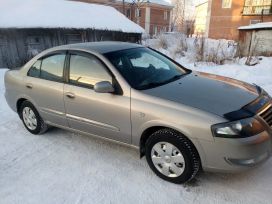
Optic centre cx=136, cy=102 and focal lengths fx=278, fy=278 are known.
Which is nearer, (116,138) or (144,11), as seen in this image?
(116,138)

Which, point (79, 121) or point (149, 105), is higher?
point (149, 105)

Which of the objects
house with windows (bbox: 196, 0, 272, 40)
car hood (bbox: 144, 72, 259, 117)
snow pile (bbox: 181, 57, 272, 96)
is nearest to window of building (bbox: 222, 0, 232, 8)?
house with windows (bbox: 196, 0, 272, 40)

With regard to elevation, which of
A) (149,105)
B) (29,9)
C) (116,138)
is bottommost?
(116,138)

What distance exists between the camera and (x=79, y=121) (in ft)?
13.7

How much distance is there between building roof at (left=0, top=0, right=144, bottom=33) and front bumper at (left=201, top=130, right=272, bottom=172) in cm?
1373

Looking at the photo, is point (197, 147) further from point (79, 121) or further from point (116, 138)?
point (79, 121)

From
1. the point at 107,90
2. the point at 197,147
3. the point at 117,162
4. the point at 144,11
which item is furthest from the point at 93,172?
the point at 144,11

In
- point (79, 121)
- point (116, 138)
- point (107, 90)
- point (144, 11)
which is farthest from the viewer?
point (144, 11)

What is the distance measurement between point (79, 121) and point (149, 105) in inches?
51.5

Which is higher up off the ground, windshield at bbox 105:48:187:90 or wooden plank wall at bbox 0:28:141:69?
windshield at bbox 105:48:187:90

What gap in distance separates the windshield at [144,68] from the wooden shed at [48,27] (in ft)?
Result: 38.8

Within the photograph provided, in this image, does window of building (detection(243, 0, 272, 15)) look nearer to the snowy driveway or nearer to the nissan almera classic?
the nissan almera classic

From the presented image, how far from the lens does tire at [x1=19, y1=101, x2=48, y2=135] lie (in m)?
4.91

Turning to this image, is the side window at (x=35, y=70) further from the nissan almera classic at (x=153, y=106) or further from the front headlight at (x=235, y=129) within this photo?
the front headlight at (x=235, y=129)
